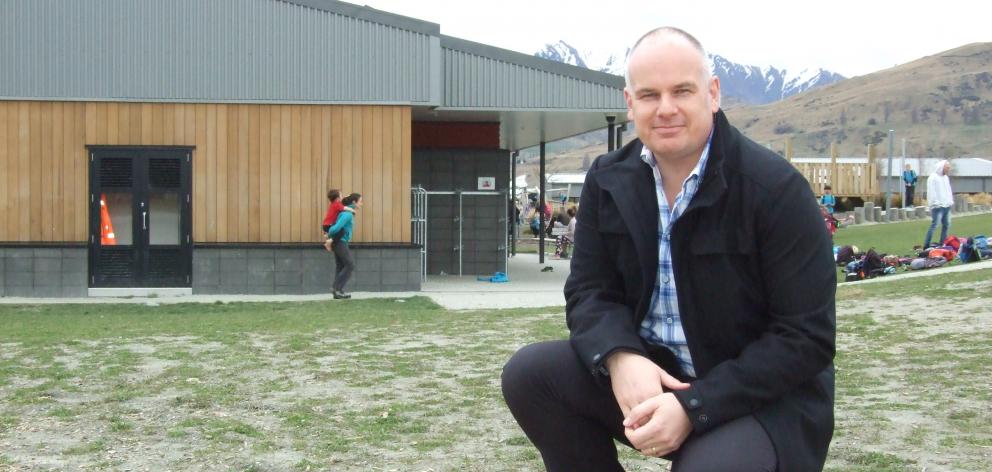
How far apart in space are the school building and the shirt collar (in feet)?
56.7

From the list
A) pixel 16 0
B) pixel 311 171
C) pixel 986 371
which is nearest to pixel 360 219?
pixel 311 171

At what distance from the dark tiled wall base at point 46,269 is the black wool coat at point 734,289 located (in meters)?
18.1

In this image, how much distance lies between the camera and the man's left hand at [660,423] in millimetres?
3193

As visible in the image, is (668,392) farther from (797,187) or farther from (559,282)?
(559,282)

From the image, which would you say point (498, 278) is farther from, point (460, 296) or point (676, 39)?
point (676, 39)

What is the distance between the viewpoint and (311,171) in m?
20.7

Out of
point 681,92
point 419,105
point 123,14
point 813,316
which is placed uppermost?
point 123,14

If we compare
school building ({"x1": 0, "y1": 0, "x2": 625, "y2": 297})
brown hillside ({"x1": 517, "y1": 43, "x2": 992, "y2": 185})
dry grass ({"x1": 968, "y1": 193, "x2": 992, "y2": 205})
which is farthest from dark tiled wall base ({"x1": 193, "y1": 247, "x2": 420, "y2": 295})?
brown hillside ({"x1": 517, "y1": 43, "x2": 992, "y2": 185})

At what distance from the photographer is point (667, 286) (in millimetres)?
3451

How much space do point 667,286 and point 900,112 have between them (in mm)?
153841

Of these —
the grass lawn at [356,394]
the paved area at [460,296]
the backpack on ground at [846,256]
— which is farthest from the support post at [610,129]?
the grass lawn at [356,394]

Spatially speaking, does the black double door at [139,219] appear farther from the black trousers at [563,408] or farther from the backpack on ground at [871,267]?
the black trousers at [563,408]

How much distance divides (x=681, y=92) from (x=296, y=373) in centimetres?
616

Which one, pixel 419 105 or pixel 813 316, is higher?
pixel 419 105
